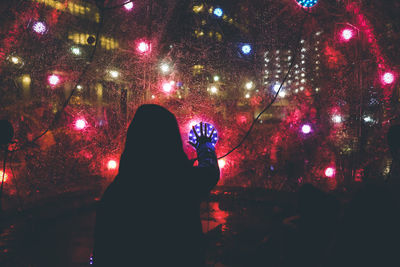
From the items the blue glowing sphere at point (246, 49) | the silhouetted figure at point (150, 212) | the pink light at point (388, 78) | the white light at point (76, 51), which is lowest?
the silhouetted figure at point (150, 212)

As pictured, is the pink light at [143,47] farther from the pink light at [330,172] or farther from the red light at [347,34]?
the pink light at [330,172]

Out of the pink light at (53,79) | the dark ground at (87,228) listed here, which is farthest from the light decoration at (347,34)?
the pink light at (53,79)

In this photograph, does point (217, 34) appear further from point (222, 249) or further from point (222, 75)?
point (222, 249)

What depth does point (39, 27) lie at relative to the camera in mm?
3293

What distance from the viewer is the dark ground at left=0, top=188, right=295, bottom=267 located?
220 centimetres

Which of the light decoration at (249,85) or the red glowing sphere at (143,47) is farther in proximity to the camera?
the red glowing sphere at (143,47)

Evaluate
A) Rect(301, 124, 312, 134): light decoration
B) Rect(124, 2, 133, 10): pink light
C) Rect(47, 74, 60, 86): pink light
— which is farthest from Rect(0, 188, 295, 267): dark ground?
Rect(124, 2, 133, 10): pink light

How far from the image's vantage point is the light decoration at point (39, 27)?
10.7 feet

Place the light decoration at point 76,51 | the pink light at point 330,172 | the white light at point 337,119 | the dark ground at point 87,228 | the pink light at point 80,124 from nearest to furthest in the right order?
the dark ground at point 87,228, the white light at point 337,119, the pink light at point 330,172, the light decoration at point 76,51, the pink light at point 80,124

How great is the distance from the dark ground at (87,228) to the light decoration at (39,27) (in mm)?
2490

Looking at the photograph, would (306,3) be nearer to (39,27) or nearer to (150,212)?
(150,212)

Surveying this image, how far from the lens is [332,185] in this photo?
11.2 feet

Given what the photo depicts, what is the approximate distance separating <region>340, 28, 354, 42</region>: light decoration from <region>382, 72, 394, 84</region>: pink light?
2.27ft

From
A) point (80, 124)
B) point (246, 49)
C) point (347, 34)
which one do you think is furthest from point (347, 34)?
point (80, 124)
